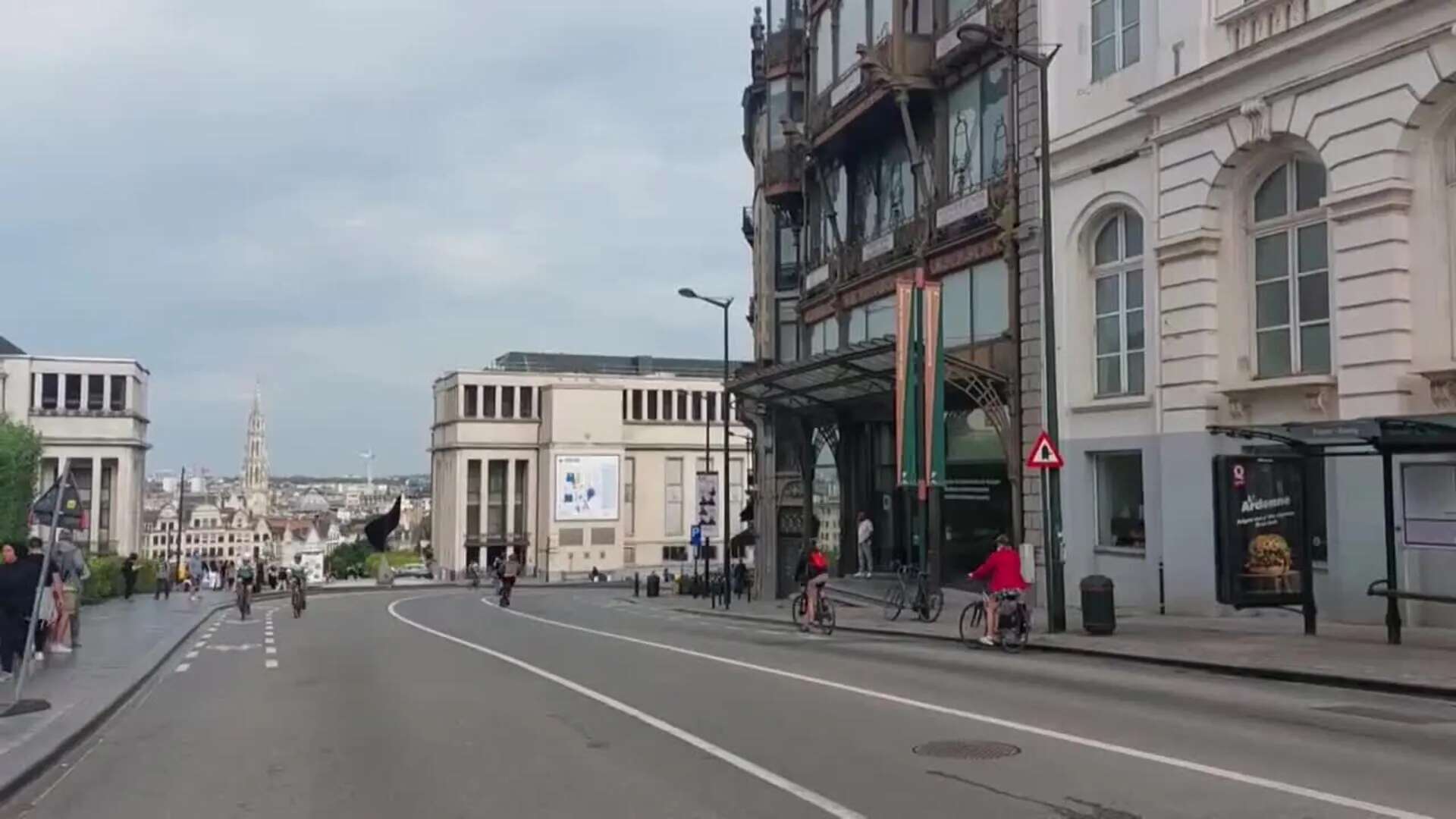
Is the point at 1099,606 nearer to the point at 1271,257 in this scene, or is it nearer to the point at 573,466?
the point at 1271,257

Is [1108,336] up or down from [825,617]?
up

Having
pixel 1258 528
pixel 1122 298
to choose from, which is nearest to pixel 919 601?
pixel 1122 298

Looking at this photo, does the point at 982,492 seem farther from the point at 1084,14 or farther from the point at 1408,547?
the point at 1408,547

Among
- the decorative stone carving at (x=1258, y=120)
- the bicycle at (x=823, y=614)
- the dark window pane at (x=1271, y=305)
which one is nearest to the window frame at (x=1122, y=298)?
the dark window pane at (x=1271, y=305)

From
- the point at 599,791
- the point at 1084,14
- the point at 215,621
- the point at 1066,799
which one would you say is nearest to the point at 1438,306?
the point at 1084,14

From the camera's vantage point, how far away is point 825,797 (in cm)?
842

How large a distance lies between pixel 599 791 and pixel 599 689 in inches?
240

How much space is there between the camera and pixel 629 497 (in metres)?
132

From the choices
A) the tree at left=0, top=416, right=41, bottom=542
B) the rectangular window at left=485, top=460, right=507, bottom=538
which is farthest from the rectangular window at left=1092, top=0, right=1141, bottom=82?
the rectangular window at left=485, top=460, right=507, bottom=538

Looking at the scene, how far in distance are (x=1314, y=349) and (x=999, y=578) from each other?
277 inches

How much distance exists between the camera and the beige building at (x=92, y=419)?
342 feet

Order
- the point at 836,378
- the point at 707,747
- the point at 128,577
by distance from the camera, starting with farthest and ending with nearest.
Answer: the point at 128,577, the point at 836,378, the point at 707,747

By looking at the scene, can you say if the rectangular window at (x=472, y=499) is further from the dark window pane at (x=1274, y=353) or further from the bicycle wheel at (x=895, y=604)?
the dark window pane at (x=1274, y=353)

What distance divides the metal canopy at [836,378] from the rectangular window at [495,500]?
305ft
